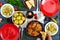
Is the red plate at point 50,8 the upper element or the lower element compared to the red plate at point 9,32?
upper

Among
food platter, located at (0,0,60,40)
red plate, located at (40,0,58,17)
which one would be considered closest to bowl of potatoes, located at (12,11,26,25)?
food platter, located at (0,0,60,40)

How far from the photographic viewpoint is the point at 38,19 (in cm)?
156

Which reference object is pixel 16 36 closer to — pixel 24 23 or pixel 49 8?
pixel 24 23

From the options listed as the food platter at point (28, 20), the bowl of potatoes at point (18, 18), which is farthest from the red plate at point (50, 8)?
the bowl of potatoes at point (18, 18)

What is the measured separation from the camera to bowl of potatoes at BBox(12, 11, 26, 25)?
1.54m

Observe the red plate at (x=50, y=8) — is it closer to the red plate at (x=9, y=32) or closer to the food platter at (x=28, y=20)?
the food platter at (x=28, y=20)

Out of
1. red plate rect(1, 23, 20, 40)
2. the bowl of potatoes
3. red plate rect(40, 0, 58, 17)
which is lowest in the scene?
red plate rect(1, 23, 20, 40)

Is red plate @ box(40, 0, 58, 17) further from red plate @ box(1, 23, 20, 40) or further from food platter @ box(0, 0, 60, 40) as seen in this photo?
red plate @ box(1, 23, 20, 40)

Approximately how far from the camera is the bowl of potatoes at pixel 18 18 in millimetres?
1542

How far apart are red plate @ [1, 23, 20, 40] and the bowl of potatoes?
0.13 feet

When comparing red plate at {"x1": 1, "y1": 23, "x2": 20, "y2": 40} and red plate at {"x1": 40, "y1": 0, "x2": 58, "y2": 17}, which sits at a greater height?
red plate at {"x1": 40, "y1": 0, "x2": 58, "y2": 17}

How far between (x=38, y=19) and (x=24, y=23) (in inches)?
4.3

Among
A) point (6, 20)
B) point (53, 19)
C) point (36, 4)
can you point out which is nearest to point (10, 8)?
point (6, 20)

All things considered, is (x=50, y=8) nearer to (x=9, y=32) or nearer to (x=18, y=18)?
(x=18, y=18)
